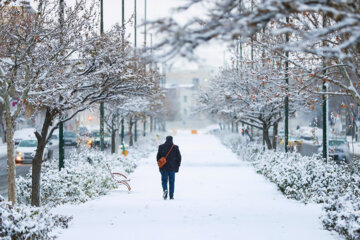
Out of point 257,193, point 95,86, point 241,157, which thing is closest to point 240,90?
point 241,157

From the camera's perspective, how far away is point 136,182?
869 inches

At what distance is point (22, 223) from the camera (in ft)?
26.7

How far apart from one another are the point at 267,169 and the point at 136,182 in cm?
491

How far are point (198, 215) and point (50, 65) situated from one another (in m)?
4.42

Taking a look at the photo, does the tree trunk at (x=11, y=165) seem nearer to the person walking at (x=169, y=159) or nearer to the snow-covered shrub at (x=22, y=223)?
the snow-covered shrub at (x=22, y=223)

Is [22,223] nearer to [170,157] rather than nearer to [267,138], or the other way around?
[170,157]

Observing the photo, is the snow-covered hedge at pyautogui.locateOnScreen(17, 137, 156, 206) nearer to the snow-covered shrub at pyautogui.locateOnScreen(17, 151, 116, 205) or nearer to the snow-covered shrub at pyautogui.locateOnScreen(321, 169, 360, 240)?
the snow-covered shrub at pyautogui.locateOnScreen(17, 151, 116, 205)

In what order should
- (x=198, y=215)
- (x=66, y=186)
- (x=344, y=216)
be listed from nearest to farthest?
(x=344, y=216)
(x=198, y=215)
(x=66, y=186)

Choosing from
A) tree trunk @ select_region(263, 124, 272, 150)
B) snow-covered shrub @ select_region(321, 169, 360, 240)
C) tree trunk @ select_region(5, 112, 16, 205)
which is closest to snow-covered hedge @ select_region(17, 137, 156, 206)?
tree trunk @ select_region(5, 112, 16, 205)

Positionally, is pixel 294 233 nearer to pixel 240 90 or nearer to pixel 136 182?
pixel 136 182

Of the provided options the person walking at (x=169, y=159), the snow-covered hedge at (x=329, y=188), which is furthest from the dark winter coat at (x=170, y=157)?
the snow-covered hedge at (x=329, y=188)

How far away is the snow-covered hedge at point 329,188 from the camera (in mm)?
9082

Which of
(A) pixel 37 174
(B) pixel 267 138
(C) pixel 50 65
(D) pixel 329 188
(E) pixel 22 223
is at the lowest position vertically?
(D) pixel 329 188

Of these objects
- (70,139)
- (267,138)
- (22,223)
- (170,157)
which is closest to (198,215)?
(170,157)
